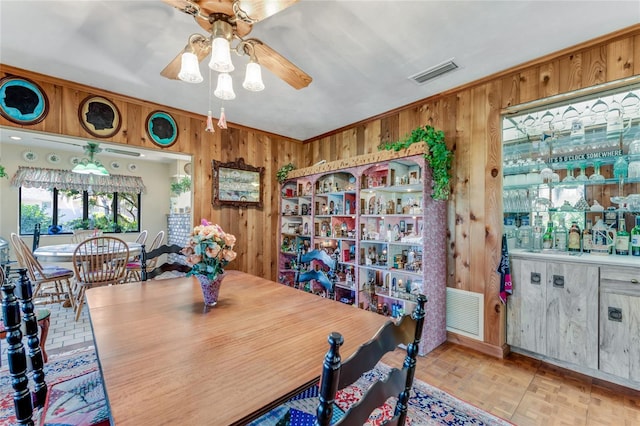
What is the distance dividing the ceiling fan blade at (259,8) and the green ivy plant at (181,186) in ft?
19.7

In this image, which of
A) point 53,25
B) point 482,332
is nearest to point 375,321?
point 482,332

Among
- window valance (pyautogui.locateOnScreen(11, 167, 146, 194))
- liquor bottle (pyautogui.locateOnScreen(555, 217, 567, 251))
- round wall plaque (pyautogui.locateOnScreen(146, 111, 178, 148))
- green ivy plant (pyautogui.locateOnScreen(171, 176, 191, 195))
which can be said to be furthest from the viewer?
green ivy plant (pyautogui.locateOnScreen(171, 176, 191, 195))

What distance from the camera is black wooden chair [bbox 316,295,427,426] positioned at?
0.59 meters

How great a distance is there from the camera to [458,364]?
244cm

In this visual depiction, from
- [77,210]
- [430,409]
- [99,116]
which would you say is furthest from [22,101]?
[77,210]

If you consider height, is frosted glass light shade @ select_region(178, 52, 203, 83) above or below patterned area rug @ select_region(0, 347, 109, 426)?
above

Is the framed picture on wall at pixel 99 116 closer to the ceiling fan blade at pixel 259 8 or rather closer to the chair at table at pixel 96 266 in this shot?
the chair at table at pixel 96 266

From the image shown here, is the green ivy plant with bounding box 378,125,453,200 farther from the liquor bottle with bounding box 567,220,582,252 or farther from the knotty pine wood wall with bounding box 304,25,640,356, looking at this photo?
the liquor bottle with bounding box 567,220,582,252

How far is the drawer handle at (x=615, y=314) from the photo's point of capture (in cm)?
204

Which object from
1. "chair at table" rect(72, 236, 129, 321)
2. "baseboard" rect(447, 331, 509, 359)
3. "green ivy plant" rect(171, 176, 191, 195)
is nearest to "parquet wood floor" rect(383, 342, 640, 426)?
"baseboard" rect(447, 331, 509, 359)

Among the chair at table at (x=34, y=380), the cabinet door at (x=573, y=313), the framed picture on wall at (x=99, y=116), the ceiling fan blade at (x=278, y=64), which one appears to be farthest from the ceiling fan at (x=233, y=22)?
the cabinet door at (x=573, y=313)

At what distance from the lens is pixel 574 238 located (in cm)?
254

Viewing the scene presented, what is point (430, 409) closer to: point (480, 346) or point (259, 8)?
point (480, 346)

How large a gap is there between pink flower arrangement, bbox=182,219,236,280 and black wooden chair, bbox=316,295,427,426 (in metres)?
1.08
